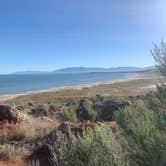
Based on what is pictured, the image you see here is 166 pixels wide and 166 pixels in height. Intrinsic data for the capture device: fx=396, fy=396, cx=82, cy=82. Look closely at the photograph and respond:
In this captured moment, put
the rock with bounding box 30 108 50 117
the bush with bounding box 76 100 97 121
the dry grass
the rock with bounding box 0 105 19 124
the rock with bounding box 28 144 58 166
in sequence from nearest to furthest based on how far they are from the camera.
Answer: the dry grass < the rock with bounding box 28 144 58 166 < the rock with bounding box 0 105 19 124 < the bush with bounding box 76 100 97 121 < the rock with bounding box 30 108 50 117

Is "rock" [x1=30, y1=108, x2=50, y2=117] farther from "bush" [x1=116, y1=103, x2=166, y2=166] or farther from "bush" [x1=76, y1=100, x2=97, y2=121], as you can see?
"bush" [x1=116, y1=103, x2=166, y2=166]

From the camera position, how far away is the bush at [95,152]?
5.49 meters

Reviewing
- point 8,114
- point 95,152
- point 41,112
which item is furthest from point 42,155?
point 41,112

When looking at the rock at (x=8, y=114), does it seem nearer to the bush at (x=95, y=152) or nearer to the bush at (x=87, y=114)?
the bush at (x=87, y=114)

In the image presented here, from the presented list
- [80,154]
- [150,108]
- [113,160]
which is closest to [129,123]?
[150,108]

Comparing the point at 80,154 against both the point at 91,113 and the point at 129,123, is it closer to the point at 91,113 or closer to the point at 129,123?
the point at 129,123

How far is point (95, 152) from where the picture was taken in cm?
592

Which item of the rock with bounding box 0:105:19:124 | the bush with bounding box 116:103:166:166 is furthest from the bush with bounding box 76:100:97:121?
the bush with bounding box 116:103:166:166

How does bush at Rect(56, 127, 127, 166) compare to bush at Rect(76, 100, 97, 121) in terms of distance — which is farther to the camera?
bush at Rect(76, 100, 97, 121)

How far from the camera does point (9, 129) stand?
13195 millimetres

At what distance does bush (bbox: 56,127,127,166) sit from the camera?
5.49 meters

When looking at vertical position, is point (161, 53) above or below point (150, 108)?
above

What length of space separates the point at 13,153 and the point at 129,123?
3656mm

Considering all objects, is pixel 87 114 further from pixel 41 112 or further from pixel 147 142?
pixel 147 142
